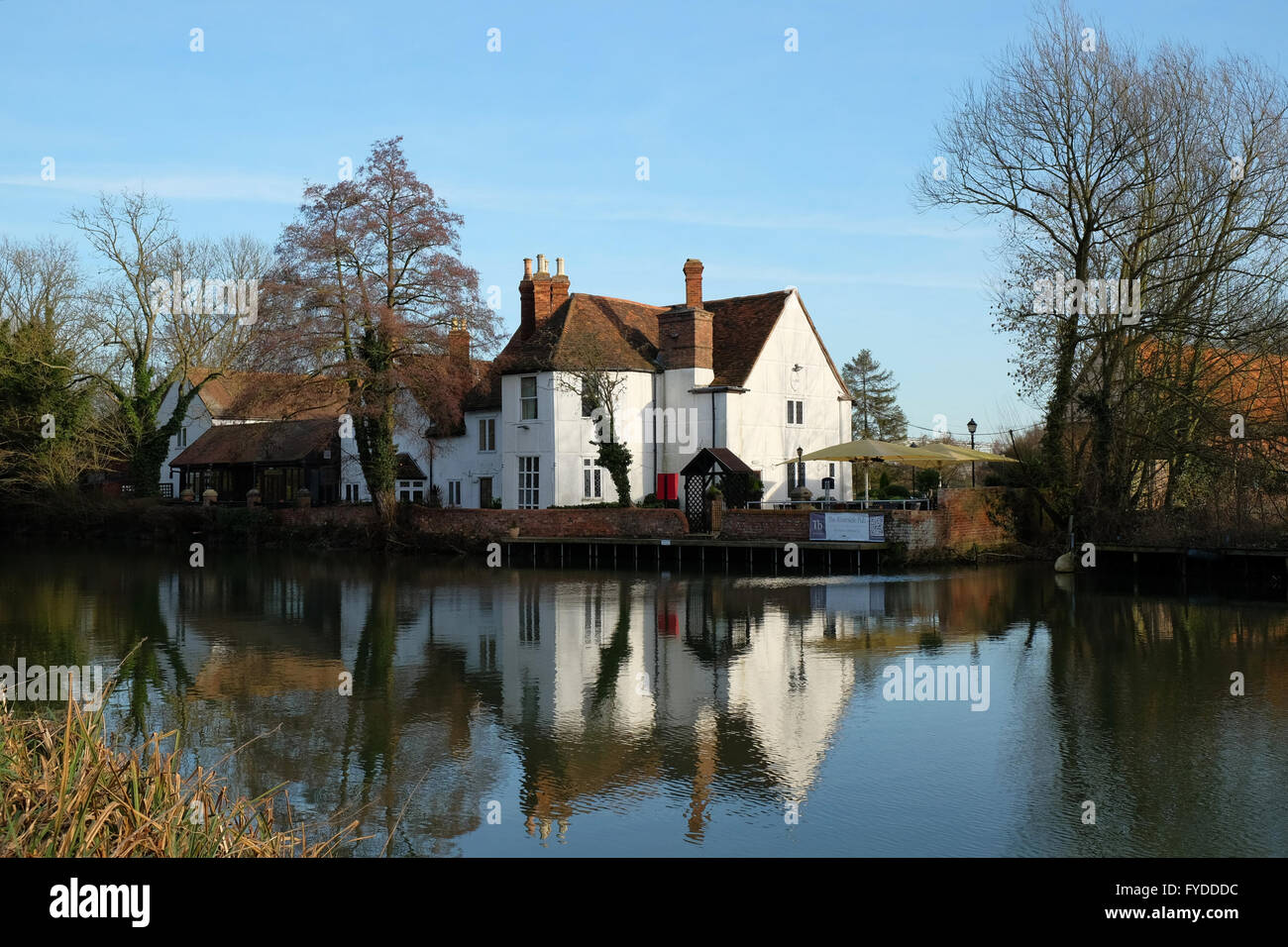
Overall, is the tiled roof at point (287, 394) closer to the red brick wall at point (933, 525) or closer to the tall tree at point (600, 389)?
the tall tree at point (600, 389)

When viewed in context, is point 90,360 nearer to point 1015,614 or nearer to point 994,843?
point 1015,614

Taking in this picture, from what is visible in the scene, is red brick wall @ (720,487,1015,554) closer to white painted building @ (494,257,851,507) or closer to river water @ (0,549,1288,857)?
white painted building @ (494,257,851,507)

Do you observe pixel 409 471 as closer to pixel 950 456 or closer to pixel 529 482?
pixel 529 482

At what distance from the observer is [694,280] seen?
131 feet

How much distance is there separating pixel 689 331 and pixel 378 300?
10684 mm

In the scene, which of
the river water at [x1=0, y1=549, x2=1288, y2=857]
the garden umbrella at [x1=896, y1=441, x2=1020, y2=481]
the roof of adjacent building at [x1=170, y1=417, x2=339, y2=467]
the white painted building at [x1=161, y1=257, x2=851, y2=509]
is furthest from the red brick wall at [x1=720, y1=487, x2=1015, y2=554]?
the roof of adjacent building at [x1=170, y1=417, x2=339, y2=467]

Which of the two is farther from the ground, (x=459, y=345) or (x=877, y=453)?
(x=459, y=345)

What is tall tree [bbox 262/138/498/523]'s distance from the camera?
35562 mm

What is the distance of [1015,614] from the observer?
68.4ft

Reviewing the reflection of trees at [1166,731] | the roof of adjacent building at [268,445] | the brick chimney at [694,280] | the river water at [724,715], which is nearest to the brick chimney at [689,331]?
the brick chimney at [694,280]

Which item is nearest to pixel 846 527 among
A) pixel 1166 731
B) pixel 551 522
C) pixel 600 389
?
pixel 551 522

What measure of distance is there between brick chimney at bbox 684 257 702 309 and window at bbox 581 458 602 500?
6868 millimetres
